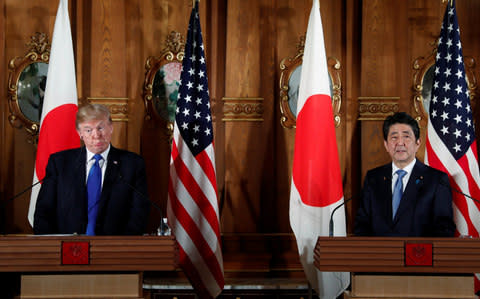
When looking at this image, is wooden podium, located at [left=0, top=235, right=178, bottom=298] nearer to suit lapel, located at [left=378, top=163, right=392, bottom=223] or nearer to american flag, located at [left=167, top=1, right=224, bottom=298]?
suit lapel, located at [left=378, top=163, right=392, bottom=223]

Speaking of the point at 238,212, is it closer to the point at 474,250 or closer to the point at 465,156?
the point at 465,156

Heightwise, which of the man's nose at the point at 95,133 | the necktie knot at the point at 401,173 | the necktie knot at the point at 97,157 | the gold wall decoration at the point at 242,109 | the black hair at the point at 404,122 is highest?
the gold wall decoration at the point at 242,109

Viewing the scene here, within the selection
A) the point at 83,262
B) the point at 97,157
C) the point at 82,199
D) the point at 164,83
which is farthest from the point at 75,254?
the point at 164,83

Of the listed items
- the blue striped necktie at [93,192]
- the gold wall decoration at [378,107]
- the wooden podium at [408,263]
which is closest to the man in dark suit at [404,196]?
the wooden podium at [408,263]

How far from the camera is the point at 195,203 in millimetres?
5145

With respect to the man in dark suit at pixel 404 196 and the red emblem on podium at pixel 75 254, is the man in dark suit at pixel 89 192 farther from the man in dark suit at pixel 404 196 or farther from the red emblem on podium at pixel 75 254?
the man in dark suit at pixel 404 196

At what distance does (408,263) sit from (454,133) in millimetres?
2177

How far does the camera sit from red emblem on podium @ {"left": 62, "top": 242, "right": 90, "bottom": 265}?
3195 mm

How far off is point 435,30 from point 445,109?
1298 millimetres

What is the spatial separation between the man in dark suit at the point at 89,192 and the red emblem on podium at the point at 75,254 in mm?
751

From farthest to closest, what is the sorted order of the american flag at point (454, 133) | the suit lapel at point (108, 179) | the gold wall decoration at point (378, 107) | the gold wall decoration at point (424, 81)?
the gold wall decoration at point (424, 81), the gold wall decoration at point (378, 107), the american flag at point (454, 133), the suit lapel at point (108, 179)

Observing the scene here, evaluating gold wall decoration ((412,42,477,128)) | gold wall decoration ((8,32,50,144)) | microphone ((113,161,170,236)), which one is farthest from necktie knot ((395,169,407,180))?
gold wall decoration ((8,32,50,144))

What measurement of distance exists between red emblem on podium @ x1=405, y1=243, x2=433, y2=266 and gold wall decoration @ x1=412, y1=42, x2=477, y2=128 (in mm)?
2969

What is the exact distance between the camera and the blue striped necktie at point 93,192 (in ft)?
13.1
